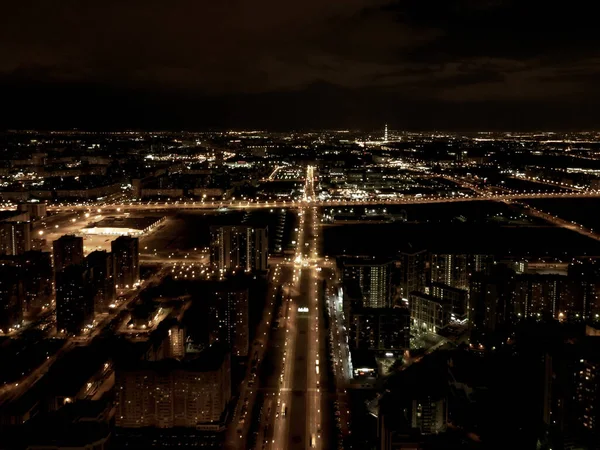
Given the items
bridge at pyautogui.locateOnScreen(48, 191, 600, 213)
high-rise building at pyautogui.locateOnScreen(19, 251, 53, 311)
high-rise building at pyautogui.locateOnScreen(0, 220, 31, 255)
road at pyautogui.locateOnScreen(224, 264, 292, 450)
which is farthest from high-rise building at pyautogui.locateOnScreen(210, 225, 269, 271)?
bridge at pyautogui.locateOnScreen(48, 191, 600, 213)

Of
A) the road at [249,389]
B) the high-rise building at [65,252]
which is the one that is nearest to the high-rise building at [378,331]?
the road at [249,389]

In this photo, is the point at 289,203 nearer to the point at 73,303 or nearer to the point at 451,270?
the point at 451,270

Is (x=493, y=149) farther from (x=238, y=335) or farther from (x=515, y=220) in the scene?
(x=238, y=335)

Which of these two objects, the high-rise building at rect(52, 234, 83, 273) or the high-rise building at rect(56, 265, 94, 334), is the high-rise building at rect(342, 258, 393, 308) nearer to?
the high-rise building at rect(56, 265, 94, 334)

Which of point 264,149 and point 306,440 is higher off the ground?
point 264,149

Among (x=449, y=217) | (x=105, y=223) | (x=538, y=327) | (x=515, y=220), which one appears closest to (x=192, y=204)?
(x=105, y=223)

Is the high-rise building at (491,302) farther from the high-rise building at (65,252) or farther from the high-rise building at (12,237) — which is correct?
the high-rise building at (12,237)
